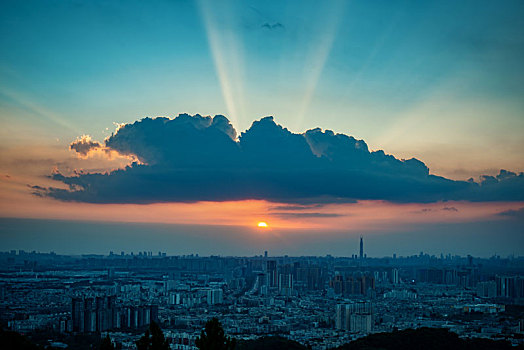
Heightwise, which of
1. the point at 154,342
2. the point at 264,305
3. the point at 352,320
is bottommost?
the point at 264,305

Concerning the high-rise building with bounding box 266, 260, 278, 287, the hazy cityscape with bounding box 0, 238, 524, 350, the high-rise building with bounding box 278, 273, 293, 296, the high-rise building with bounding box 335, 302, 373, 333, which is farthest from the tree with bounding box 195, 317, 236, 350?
the high-rise building with bounding box 266, 260, 278, 287

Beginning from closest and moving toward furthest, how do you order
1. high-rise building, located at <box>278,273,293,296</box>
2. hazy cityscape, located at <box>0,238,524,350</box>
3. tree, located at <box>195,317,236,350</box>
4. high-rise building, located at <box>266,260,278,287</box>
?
tree, located at <box>195,317,236,350</box>, hazy cityscape, located at <box>0,238,524,350</box>, high-rise building, located at <box>278,273,293,296</box>, high-rise building, located at <box>266,260,278,287</box>

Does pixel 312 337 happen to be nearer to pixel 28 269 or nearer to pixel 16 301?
pixel 16 301

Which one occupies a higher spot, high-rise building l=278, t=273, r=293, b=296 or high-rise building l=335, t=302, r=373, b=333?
high-rise building l=335, t=302, r=373, b=333

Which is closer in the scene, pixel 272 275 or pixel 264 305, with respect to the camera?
pixel 264 305

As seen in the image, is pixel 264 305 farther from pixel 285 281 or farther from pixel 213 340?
pixel 213 340

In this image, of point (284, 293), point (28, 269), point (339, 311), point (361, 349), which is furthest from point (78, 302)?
point (28, 269)

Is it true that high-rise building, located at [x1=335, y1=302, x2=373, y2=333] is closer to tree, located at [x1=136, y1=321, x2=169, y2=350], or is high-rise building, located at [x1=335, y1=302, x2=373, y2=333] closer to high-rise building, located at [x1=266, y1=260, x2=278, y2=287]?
tree, located at [x1=136, y1=321, x2=169, y2=350]

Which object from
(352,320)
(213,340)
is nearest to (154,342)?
(213,340)
